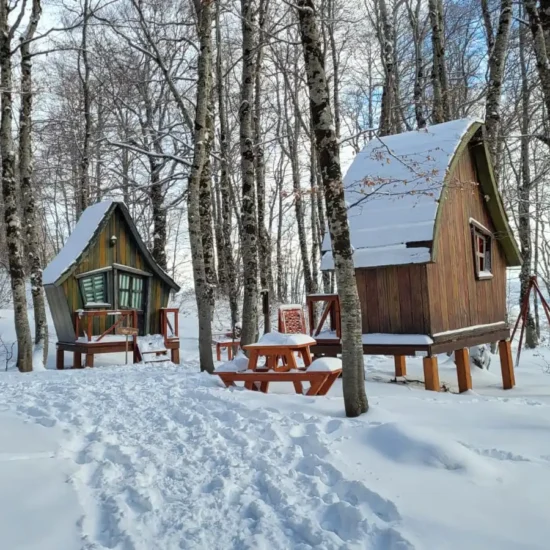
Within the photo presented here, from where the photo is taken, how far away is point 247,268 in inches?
428

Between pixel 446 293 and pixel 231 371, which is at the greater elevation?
pixel 446 293

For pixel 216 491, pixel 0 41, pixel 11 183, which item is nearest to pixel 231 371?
pixel 216 491

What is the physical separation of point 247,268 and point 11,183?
591cm

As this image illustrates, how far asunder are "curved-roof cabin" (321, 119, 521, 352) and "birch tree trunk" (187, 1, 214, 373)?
2449mm

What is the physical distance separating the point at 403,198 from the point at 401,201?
2.9 inches

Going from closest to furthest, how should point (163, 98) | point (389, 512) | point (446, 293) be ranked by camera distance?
point (389, 512), point (446, 293), point (163, 98)

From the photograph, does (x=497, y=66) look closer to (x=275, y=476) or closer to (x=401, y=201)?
(x=401, y=201)

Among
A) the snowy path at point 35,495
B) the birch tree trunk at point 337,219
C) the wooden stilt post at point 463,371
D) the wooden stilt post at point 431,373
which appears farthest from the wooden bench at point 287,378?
the wooden stilt post at point 463,371

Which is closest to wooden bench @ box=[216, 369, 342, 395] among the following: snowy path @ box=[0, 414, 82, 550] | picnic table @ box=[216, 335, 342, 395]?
picnic table @ box=[216, 335, 342, 395]

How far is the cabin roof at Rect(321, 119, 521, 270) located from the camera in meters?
9.01

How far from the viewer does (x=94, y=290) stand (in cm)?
1500

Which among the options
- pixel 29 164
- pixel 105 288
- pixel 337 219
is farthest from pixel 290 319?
pixel 29 164

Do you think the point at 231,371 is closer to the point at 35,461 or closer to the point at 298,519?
the point at 35,461

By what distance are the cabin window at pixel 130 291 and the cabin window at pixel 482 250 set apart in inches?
390
